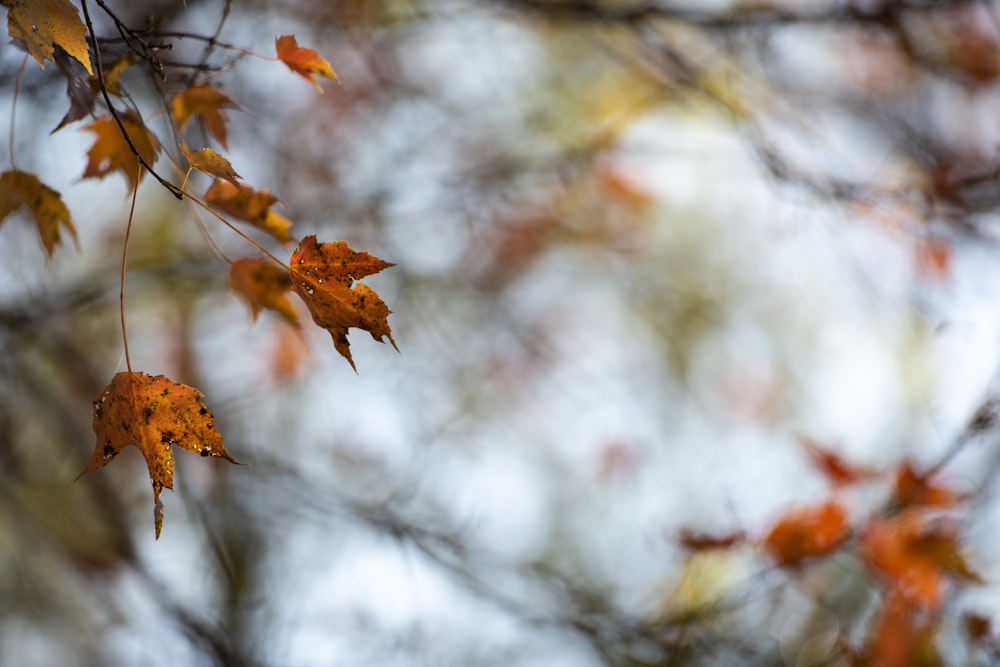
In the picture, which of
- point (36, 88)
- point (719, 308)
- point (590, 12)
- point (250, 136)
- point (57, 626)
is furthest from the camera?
point (719, 308)

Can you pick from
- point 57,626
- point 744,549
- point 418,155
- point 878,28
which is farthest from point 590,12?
point 57,626

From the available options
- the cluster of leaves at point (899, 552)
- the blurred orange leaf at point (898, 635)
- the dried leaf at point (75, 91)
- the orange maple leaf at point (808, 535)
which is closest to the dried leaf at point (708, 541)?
the cluster of leaves at point (899, 552)

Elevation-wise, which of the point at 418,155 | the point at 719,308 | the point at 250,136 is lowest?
the point at 250,136

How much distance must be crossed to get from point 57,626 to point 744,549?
3780 mm

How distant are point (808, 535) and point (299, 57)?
214 centimetres

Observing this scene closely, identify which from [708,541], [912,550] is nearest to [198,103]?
[708,541]

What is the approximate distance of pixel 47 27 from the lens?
3.56 ft

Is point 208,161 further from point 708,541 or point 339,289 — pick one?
point 708,541

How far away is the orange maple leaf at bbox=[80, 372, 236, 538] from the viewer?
1.21m

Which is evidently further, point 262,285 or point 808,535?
point 808,535

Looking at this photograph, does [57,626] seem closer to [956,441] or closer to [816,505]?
[816,505]

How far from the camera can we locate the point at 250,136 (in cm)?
327

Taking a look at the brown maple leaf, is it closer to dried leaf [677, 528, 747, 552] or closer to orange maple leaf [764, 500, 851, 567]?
dried leaf [677, 528, 747, 552]

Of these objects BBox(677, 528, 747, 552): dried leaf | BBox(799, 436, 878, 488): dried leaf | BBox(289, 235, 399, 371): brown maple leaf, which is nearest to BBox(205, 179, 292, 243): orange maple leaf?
BBox(289, 235, 399, 371): brown maple leaf
